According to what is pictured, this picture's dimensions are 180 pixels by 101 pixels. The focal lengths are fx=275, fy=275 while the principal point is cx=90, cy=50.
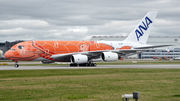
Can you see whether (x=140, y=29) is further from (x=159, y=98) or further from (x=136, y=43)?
(x=159, y=98)

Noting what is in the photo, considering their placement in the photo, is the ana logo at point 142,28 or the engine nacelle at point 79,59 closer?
the engine nacelle at point 79,59

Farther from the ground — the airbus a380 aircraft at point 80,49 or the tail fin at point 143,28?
the tail fin at point 143,28

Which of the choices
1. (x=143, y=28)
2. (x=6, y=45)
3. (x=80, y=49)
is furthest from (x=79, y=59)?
(x=6, y=45)

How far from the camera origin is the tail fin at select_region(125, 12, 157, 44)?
2078 inches

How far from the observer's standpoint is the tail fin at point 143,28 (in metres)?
52.8

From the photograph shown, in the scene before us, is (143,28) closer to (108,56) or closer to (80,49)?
(108,56)

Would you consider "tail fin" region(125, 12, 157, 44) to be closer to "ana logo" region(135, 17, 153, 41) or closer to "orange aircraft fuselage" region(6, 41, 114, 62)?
"ana logo" region(135, 17, 153, 41)

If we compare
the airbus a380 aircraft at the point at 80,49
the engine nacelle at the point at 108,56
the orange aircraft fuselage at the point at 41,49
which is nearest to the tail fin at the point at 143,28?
the airbus a380 aircraft at the point at 80,49

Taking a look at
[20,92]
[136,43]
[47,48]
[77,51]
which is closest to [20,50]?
[47,48]

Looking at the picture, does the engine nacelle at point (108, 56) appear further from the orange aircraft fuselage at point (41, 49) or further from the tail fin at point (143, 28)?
the tail fin at point (143, 28)

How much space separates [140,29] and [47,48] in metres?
18.4

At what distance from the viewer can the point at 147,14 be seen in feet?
174

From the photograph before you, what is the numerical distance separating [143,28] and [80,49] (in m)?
13.2

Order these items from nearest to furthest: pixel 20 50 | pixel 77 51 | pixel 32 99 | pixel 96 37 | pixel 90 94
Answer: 1. pixel 32 99
2. pixel 90 94
3. pixel 20 50
4. pixel 77 51
5. pixel 96 37
